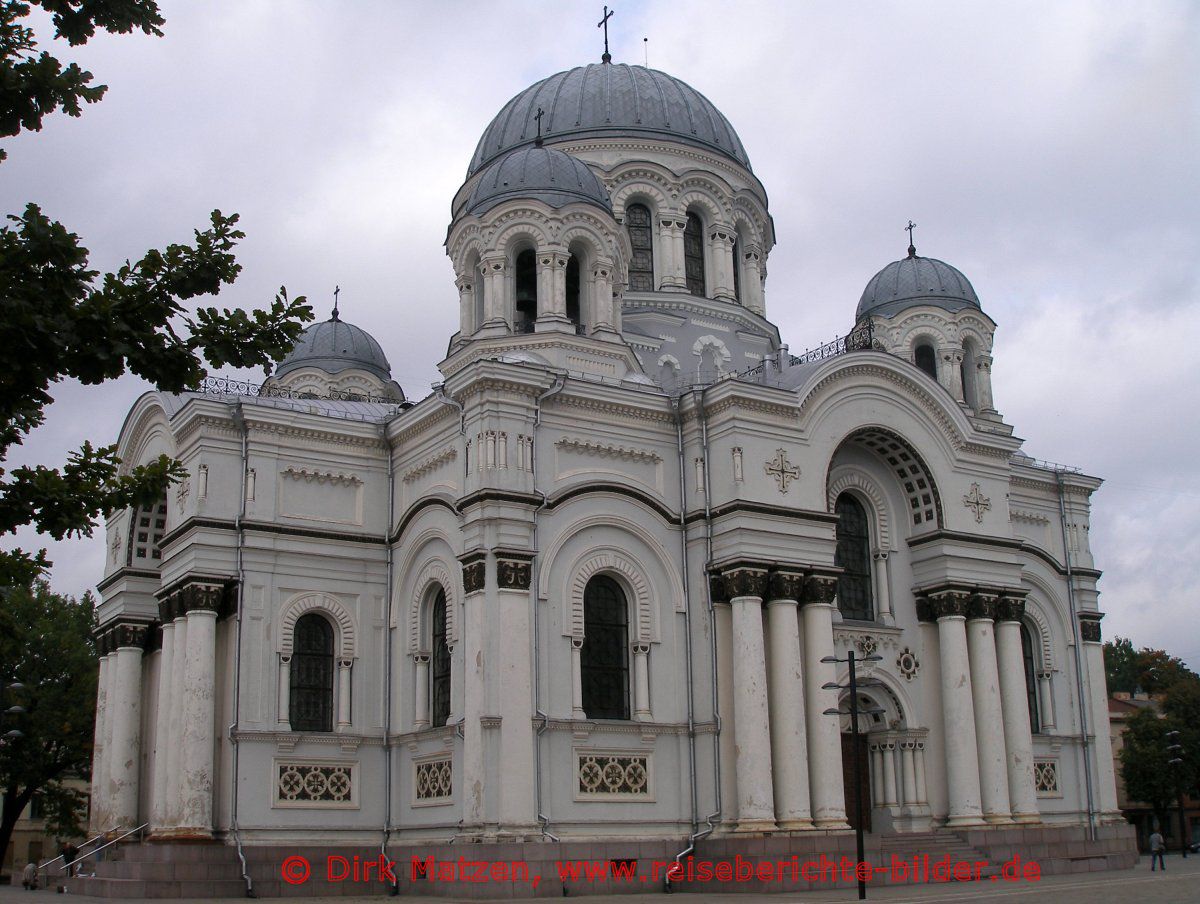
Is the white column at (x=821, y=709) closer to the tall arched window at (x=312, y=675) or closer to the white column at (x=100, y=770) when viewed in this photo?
the tall arched window at (x=312, y=675)

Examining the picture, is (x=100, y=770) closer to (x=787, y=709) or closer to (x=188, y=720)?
(x=188, y=720)

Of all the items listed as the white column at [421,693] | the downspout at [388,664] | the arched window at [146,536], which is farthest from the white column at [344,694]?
the arched window at [146,536]

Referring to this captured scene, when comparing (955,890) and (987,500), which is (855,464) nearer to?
(987,500)

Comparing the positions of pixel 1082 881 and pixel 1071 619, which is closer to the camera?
pixel 1082 881

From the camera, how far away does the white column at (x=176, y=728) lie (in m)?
24.2

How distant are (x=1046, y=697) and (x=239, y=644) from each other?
17.5 metres

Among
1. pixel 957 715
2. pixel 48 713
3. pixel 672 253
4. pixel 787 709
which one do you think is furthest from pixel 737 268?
pixel 48 713

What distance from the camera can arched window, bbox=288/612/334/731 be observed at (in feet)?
84.0

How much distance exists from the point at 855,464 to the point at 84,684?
21917 millimetres

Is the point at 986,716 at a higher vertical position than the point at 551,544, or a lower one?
lower

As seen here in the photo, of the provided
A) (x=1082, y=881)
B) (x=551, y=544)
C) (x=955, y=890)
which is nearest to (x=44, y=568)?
(x=551, y=544)

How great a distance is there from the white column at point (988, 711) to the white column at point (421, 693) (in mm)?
10773

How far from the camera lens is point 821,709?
25.0 meters

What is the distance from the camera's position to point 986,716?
2731 cm
